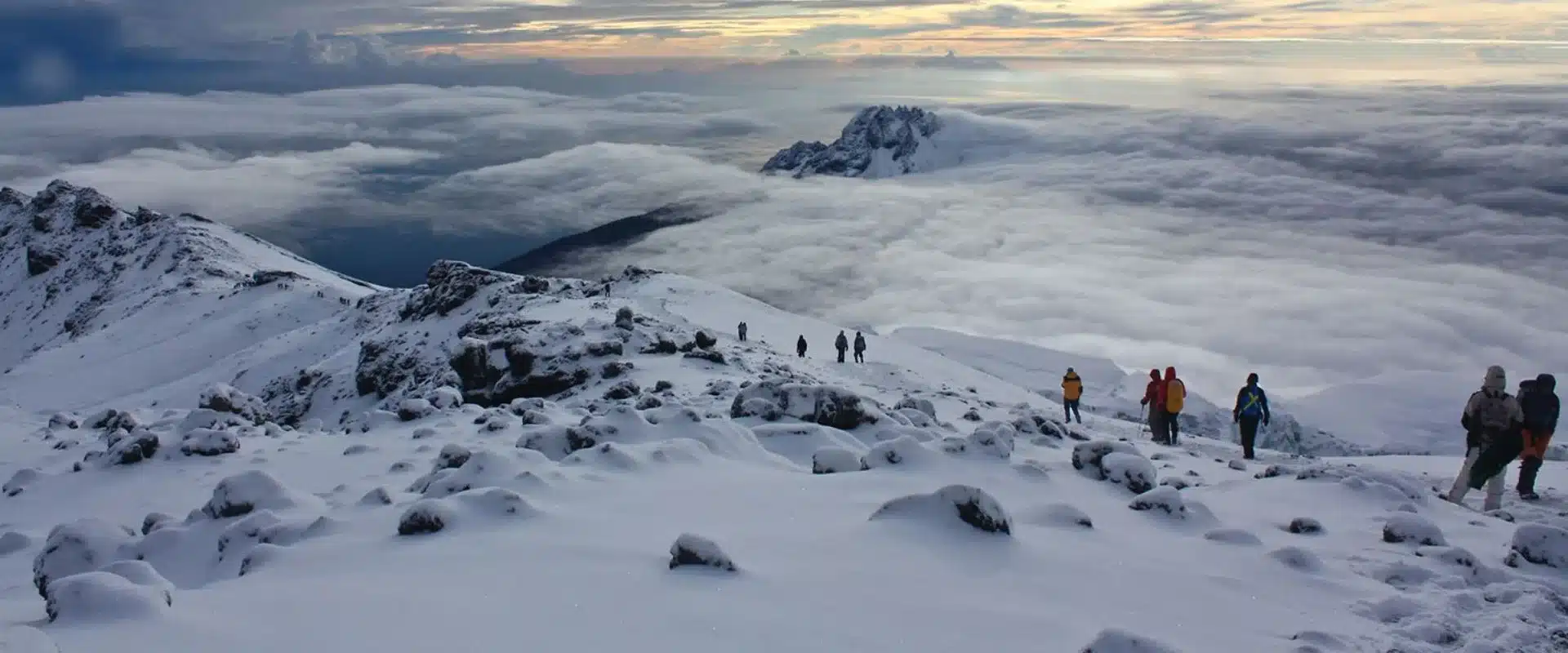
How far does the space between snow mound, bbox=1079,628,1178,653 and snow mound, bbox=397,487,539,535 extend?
4.85 metres

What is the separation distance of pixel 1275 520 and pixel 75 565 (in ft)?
35.3

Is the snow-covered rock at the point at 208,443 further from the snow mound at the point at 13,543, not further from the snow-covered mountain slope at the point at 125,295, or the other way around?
the snow-covered mountain slope at the point at 125,295

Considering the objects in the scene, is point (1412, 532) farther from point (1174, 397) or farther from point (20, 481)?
point (20, 481)

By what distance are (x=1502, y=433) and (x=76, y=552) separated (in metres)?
15.2

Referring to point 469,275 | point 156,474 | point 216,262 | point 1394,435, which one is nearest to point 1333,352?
point 1394,435

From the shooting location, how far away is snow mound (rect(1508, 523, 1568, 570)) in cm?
734

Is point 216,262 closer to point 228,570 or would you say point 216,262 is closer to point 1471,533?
point 228,570

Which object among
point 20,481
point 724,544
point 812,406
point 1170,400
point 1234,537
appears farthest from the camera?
point 1170,400

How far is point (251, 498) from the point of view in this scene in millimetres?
8938

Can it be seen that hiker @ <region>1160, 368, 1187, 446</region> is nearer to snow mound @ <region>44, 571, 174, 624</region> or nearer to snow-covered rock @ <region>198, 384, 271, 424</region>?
snow mound @ <region>44, 571, 174, 624</region>

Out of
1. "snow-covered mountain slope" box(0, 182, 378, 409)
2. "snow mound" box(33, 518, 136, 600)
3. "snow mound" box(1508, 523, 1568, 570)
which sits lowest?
"snow-covered mountain slope" box(0, 182, 378, 409)

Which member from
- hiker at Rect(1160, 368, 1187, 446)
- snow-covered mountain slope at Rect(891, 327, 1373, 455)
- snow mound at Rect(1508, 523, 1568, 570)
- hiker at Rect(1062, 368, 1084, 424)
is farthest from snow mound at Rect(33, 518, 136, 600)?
snow-covered mountain slope at Rect(891, 327, 1373, 455)

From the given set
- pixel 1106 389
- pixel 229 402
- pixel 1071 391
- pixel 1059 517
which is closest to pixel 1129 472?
pixel 1059 517

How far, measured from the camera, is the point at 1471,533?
8.77 m
